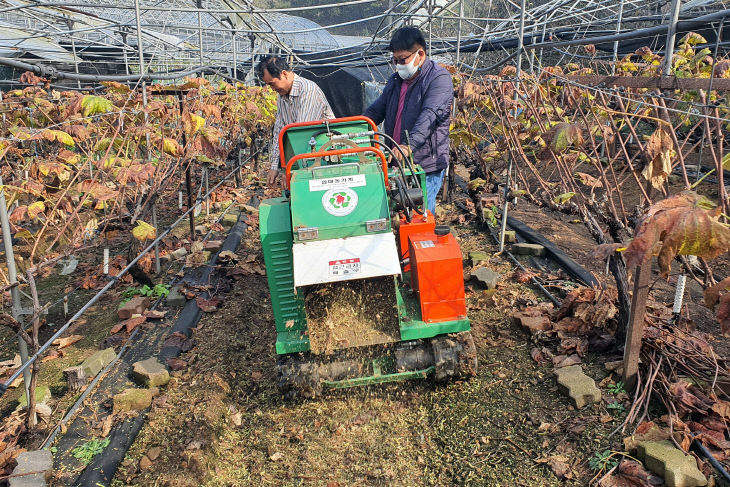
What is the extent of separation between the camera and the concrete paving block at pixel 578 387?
3391 mm

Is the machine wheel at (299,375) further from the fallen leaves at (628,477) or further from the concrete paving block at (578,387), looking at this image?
the fallen leaves at (628,477)

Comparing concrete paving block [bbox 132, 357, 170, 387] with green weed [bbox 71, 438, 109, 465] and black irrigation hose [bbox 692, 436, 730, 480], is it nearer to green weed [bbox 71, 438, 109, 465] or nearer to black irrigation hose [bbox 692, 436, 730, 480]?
green weed [bbox 71, 438, 109, 465]

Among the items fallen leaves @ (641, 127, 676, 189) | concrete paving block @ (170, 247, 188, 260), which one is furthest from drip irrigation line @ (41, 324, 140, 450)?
fallen leaves @ (641, 127, 676, 189)

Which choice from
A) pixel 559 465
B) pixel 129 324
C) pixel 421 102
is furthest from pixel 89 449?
pixel 421 102

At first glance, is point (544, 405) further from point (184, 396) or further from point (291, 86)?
point (291, 86)

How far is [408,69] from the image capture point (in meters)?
4.90

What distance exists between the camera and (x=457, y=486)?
9.71 ft

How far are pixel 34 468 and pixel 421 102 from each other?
374 centimetres

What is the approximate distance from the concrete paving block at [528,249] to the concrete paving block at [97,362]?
393 cm

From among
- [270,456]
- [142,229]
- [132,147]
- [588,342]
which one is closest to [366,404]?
[270,456]

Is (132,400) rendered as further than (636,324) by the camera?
Yes

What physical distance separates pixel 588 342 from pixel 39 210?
4.14 metres

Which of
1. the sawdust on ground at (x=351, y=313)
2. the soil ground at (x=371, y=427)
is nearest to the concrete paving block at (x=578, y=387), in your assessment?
the soil ground at (x=371, y=427)

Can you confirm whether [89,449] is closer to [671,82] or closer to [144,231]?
[144,231]
